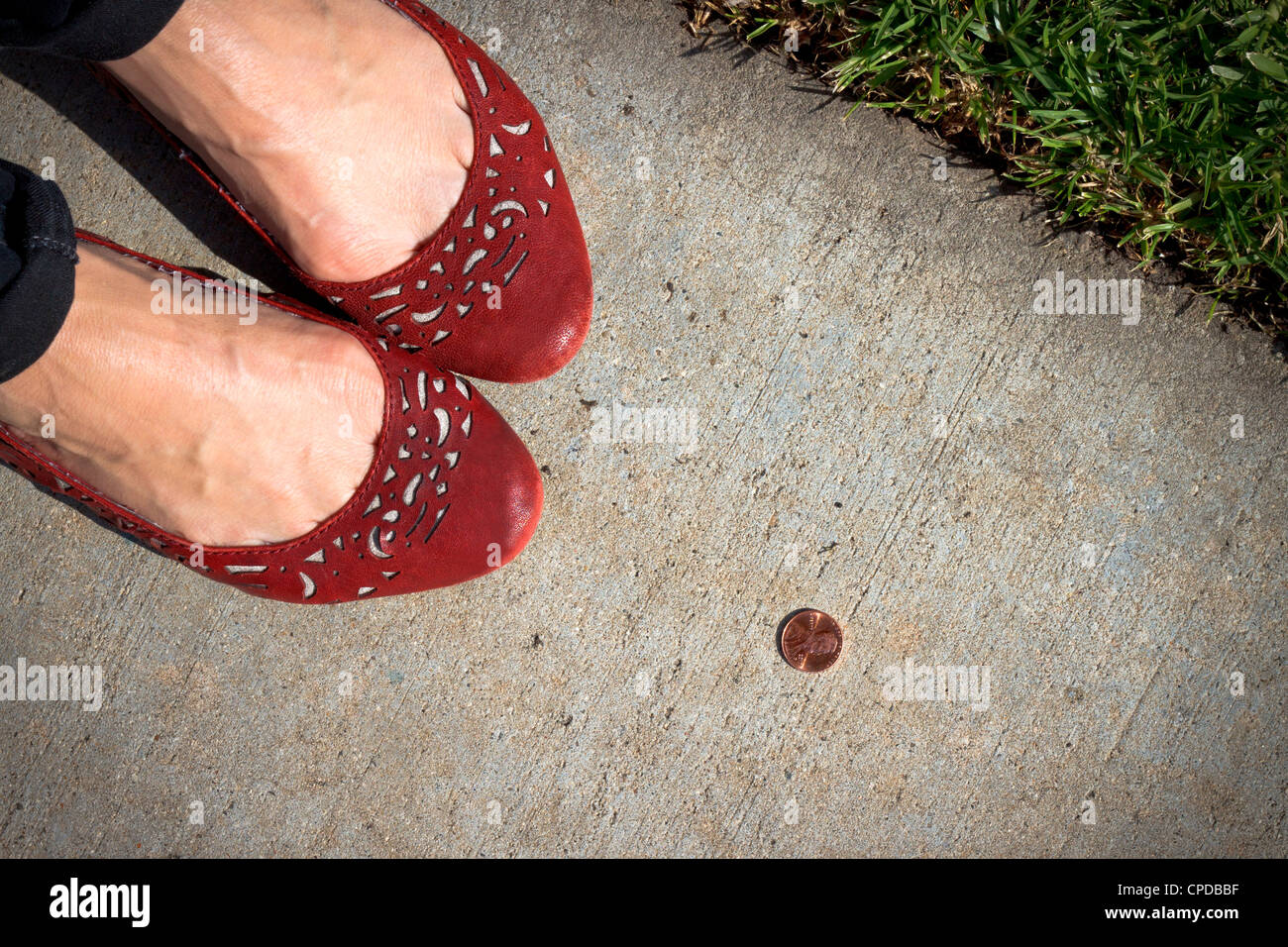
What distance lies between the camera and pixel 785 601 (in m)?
2.05

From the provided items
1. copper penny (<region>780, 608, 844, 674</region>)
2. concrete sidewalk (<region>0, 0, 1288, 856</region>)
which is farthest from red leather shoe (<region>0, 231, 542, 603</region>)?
copper penny (<region>780, 608, 844, 674</region>)

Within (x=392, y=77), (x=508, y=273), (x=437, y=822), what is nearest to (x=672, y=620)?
(x=437, y=822)

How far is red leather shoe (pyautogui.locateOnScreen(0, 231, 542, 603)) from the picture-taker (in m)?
1.78

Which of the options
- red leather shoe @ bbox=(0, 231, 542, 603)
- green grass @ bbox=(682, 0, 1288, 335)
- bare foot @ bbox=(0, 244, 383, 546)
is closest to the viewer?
bare foot @ bbox=(0, 244, 383, 546)

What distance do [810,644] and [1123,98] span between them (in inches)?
59.7

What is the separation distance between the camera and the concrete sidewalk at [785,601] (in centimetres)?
204

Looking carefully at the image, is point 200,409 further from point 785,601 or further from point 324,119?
point 785,601

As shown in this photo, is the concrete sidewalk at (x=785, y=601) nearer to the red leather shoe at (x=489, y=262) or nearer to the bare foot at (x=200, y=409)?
the red leather shoe at (x=489, y=262)

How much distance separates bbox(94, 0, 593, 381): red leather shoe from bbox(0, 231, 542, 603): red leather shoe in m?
0.08

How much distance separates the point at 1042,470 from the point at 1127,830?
35.6 inches

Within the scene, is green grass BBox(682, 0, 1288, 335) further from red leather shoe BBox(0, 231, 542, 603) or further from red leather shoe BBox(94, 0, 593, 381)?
red leather shoe BBox(0, 231, 542, 603)

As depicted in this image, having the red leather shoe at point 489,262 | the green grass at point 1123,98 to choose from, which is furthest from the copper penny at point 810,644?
the green grass at point 1123,98
